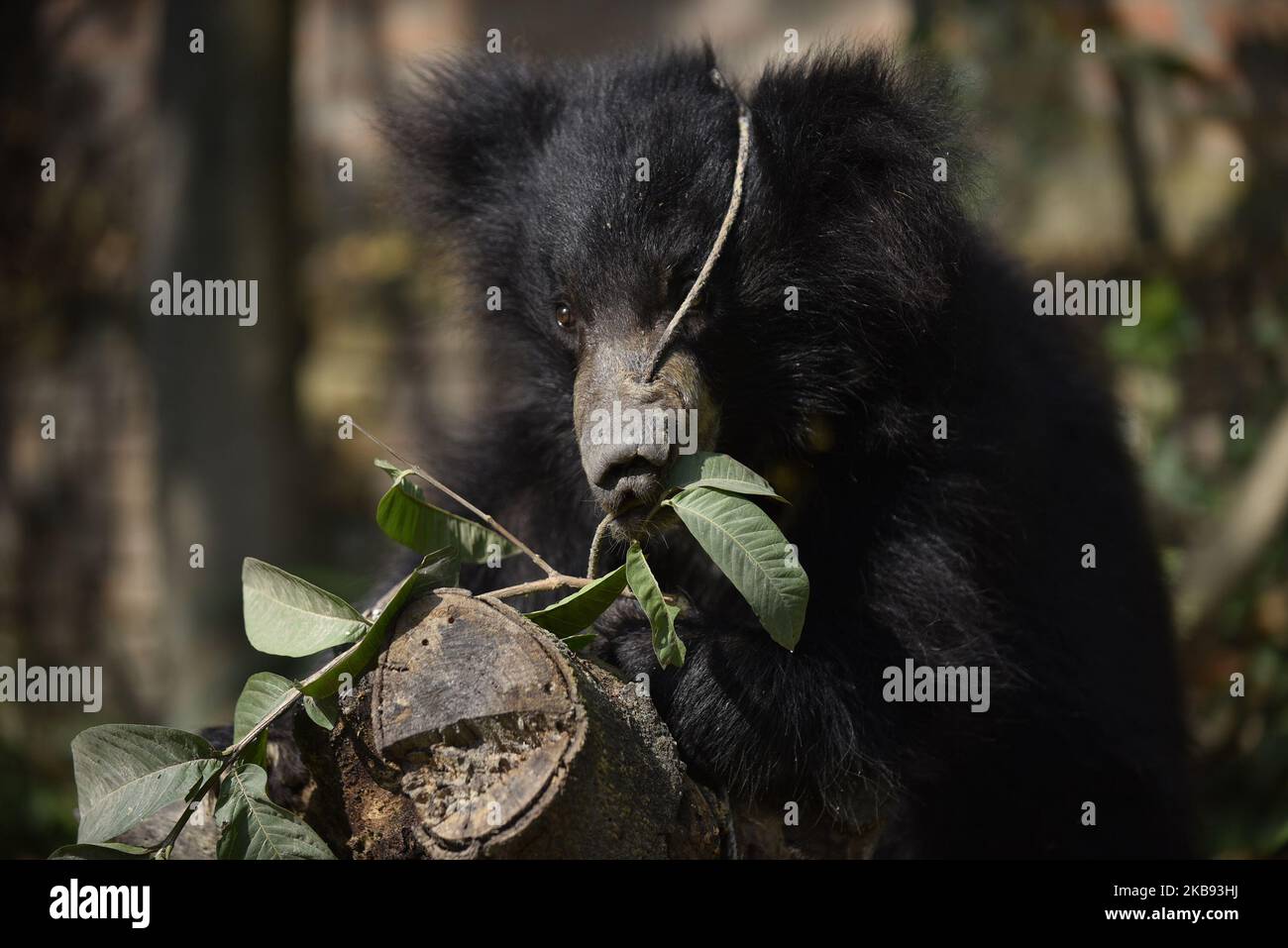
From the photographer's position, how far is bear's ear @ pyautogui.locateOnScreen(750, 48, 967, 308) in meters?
4.56

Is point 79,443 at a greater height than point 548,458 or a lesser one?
greater

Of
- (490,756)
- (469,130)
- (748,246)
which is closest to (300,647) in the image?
(490,756)

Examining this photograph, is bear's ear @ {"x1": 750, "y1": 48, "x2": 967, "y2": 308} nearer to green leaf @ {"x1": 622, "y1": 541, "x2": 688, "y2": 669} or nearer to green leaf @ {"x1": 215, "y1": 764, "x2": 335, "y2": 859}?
green leaf @ {"x1": 622, "y1": 541, "x2": 688, "y2": 669}

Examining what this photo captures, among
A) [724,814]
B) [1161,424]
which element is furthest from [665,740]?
[1161,424]

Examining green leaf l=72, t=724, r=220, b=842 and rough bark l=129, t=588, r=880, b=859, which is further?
green leaf l=72, t=724, r=220, b=842

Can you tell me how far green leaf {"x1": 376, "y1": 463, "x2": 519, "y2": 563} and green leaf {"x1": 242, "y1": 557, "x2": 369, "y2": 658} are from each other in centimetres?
29

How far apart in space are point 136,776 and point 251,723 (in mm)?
314

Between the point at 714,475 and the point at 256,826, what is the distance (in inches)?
60.1

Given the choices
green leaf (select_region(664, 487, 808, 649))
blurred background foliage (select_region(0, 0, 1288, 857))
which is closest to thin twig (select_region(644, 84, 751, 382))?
green leaf (select_region(664, 487, 808, 649))

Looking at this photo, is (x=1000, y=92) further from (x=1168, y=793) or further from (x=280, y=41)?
(x=1168, y=793)

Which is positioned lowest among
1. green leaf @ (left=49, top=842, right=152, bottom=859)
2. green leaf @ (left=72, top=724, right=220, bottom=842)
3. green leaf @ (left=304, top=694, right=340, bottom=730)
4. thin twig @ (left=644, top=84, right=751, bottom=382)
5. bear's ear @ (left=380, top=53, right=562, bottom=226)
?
green leaf @ (left=49, top=842, right=152, bottom=859)

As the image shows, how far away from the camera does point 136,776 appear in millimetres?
3525

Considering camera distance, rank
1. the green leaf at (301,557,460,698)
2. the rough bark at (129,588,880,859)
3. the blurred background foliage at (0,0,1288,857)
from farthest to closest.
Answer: the blurred background foliage at (0,0,1288,857) → the green leaf at (301,557,460,698) → the rough bark at (129,588,880,859)

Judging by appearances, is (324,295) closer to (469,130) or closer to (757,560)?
(469,130)
